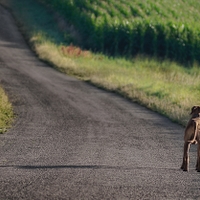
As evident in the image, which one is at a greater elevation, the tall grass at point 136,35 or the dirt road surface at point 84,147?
the dirt road surface at point 84,147

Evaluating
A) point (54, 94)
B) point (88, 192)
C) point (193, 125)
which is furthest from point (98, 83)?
point (88, 192)

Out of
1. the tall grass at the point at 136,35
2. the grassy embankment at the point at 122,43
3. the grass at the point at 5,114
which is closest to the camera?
the grass at the point at 5,114

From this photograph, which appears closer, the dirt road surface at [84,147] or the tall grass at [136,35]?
the dirt road surface at [84,147]

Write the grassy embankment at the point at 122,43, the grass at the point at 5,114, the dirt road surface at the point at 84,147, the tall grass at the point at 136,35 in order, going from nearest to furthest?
the dirt road surface at the point at 84,147 < the grass at the point at 5,114 < the grassy embankment at the point at 122,43 < the tall grass at the point at 136,35

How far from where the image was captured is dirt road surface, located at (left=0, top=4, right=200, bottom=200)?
9.14 meters

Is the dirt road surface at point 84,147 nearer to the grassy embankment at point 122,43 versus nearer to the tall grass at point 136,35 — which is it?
the grassy embankment at point 122,43

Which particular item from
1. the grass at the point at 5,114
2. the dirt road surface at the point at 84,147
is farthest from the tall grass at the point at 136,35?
the grass at the point at 5,114

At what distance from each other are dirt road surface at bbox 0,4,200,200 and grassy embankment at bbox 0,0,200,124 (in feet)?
7.34

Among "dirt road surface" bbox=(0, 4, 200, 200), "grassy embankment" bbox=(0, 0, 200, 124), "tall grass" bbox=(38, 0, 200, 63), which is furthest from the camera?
"tall grass" bbox=(38, 0, 200, 63)

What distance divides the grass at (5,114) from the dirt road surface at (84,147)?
0.25m

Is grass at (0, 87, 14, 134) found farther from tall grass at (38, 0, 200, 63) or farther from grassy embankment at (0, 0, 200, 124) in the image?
tall grass at (38, 0, 200, 63)

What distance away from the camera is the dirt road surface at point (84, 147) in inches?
360

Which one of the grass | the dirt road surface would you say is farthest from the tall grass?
the grass

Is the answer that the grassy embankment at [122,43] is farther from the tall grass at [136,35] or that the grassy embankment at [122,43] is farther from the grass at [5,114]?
the grass at [5,114]
